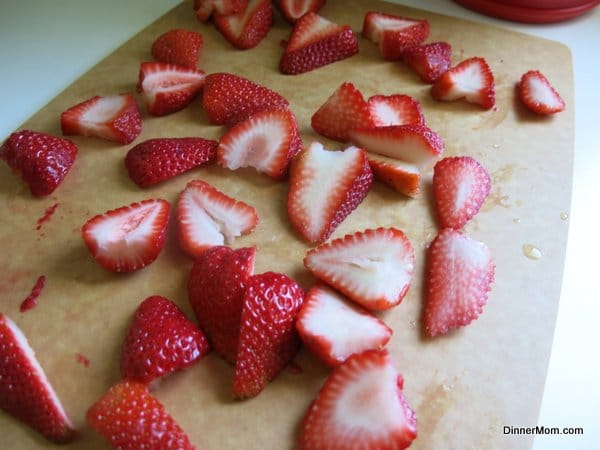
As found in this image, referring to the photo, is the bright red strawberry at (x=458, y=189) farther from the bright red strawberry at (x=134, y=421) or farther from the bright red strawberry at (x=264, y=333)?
the bright red strawberry at (x=134, y=421)

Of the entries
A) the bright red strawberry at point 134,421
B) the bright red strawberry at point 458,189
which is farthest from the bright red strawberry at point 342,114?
the bright red strawberry at point 134,421

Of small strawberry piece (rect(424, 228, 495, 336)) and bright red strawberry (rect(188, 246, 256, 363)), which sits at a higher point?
bright red strawberry (rect(188, 246, 256, 363))

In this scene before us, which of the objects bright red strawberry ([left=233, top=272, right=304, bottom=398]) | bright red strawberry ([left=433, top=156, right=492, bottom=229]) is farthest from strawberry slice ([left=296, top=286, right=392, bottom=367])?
bright red strawberry ([left=433, top=156, right=492, bottom=229])

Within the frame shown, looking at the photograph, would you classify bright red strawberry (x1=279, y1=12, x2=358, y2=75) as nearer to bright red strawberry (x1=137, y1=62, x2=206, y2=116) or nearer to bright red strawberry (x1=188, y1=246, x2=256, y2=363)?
bright red strawberry (x1=137, y1=62, x2=206, y2=116)

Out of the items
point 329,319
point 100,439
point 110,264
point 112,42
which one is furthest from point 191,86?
point 100,439

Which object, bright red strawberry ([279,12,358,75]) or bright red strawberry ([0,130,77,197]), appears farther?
bright red strawberry ([279,12,358,75])

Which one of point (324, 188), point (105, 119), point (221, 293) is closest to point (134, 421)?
point (221, 293)
